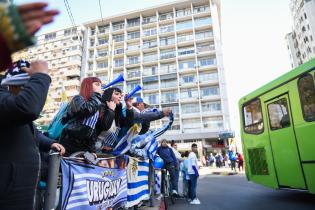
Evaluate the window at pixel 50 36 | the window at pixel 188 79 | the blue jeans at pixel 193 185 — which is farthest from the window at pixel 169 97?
the blue jeans at pixel 193 185

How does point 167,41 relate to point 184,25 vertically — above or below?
below

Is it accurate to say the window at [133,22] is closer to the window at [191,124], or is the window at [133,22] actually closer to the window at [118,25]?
the window at [118,25]

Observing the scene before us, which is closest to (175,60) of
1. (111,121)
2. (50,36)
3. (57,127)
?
(50,36)

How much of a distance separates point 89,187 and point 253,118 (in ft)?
18.1

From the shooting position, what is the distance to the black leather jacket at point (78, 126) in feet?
7.59

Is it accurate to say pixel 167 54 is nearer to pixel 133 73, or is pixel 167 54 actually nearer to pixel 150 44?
pixel 150 44

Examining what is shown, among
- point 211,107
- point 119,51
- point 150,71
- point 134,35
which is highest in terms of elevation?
point 134,35

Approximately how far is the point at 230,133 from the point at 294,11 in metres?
38.8

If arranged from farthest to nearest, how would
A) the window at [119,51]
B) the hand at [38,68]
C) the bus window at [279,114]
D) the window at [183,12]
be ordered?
the window at [119,51]
the window at [183,12]
the bus window at [279,114]
the hand at [38,68]

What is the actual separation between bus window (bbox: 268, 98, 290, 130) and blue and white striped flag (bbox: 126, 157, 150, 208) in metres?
3.28

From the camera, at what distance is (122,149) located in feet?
10.6

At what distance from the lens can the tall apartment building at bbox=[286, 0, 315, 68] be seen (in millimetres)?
47188

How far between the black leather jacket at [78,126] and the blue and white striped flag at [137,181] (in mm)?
1143

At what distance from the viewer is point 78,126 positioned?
7.66 ft
